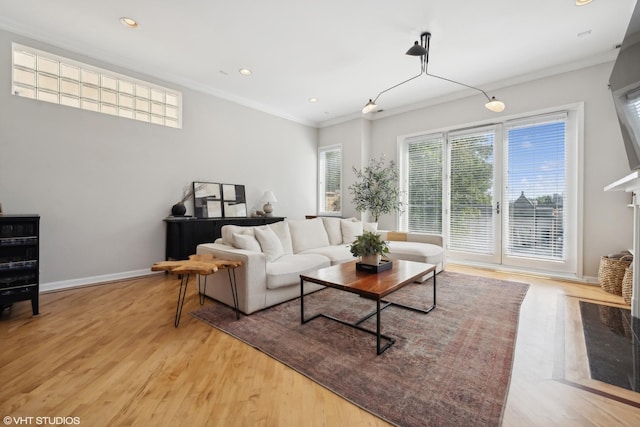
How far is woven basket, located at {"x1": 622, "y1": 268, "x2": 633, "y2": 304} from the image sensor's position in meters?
2.89

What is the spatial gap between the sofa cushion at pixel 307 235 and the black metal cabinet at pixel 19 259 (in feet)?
8.43

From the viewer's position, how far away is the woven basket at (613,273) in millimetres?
3164

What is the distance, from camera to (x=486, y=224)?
15.0ft

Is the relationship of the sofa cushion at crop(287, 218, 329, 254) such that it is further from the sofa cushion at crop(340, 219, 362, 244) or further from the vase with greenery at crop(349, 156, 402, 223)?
the vase with greenery at crop(349, 156, 402, 223)

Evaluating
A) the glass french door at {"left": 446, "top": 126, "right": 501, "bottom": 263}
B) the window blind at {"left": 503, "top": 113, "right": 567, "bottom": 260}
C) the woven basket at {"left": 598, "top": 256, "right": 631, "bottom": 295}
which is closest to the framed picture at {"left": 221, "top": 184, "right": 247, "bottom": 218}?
the glass french door at {"left": 446, "top": 126, "right": 501, "bottom": 263}

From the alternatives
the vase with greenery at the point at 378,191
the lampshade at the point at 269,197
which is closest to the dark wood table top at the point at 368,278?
the vase with greenery at the point at 378,191

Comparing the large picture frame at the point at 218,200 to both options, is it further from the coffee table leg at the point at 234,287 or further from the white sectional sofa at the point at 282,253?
the coffee table leg at the point at 234,287

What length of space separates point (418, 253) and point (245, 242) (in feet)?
7.27

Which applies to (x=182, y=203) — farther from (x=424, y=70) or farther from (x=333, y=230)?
(x=424, y=70)

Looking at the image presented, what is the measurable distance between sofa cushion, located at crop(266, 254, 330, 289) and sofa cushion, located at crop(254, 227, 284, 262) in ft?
0.27

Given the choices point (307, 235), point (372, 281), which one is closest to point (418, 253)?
point (307, 235)

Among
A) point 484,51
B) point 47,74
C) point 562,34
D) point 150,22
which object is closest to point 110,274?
point 47,74

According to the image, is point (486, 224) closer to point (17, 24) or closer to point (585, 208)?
point (585, 208)

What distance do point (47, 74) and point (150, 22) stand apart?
5.03ft
